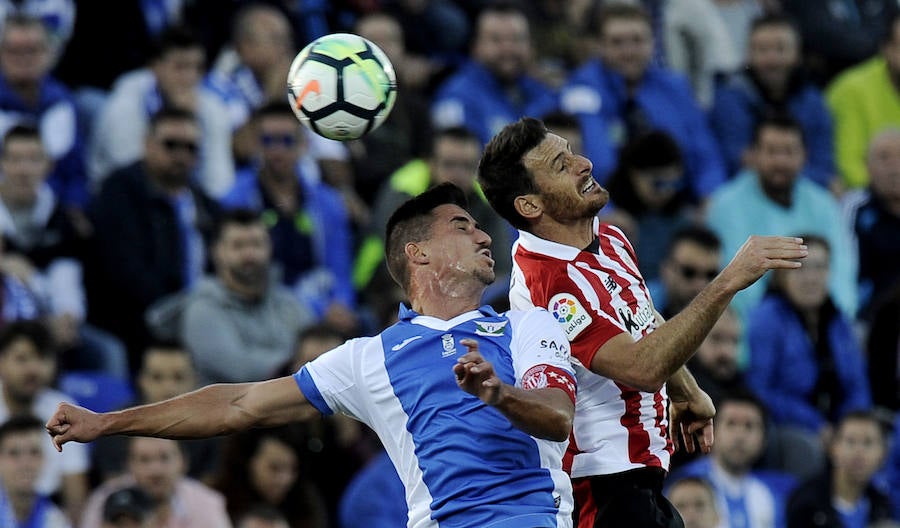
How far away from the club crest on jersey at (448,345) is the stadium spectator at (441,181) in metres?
5.28

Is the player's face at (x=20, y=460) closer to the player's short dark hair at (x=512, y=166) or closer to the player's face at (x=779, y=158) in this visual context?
the player's short dark hair at (x=512, y=166)

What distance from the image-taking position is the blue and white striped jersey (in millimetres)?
6137

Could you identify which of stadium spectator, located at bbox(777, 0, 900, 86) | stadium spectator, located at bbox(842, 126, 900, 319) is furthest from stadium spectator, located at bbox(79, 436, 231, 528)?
stadium spectator, located at bbox(777, 0, 900, 86)

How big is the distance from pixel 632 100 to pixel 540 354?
777cm

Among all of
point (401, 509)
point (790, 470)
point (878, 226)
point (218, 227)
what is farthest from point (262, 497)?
point (878, 226)

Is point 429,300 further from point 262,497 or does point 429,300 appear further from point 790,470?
point 790,470

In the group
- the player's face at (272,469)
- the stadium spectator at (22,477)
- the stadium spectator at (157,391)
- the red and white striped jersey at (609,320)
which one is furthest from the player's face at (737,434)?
the red and white striped jersey at (609,320)

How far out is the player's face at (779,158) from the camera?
1284cm

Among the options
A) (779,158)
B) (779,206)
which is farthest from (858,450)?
(779,158)

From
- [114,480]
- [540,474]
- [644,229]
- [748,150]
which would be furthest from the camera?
[748,150]

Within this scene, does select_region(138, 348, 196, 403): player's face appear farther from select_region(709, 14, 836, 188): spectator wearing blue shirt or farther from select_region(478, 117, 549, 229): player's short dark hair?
select_region(709, 14, 836, 188): spectator wearing blue shirt

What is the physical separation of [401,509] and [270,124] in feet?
10.1

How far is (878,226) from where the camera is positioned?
1316cm

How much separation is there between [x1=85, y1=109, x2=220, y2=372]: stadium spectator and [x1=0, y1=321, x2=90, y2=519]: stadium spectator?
117 centimetres
